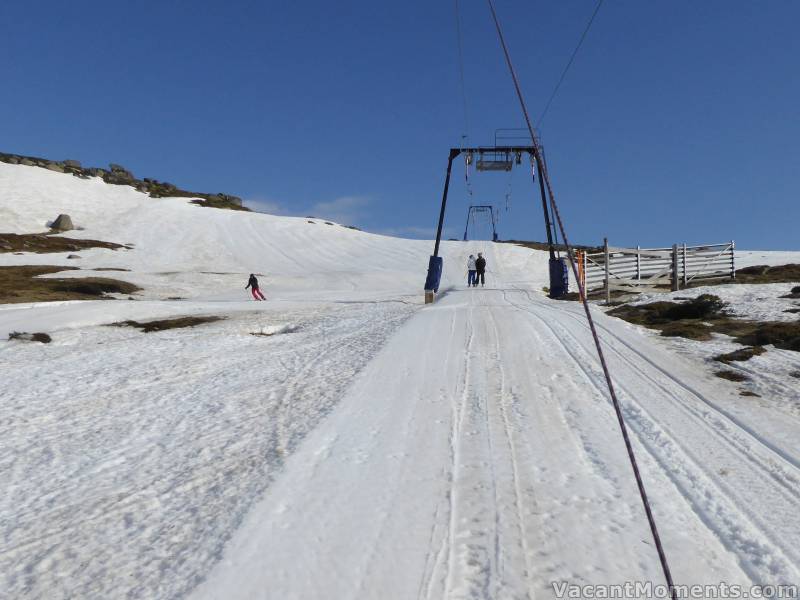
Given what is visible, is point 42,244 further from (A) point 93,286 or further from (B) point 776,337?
(B) point 776,337

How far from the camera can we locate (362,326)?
1395cm

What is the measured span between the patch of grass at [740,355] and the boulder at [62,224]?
69.7 meters

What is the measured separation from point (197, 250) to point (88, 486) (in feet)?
185

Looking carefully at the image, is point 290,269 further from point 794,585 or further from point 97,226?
point 794,585

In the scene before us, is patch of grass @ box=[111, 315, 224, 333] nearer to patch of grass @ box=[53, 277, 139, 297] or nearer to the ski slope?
the ski slope

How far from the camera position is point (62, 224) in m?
63.1

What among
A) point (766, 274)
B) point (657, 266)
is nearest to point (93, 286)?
point (657, 266)

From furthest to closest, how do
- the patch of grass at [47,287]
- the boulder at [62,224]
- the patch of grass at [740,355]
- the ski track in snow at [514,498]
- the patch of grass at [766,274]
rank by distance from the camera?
the boulder at [62,224] → the patch of grass at [47,287] → the patch of grass at [766,274] → the patch of grass at [740,355] → the ski track in snow at [514,498]

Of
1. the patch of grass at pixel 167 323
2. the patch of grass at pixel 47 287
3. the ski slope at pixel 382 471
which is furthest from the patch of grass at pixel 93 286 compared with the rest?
the ski slope at pixel 382 471

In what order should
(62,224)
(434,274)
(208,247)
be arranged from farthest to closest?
(62,224) → (208,247) → (434,274)

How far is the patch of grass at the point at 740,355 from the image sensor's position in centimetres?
866

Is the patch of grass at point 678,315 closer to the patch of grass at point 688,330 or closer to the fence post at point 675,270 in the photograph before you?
the patch of grass at point 688,330

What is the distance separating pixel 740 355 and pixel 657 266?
61.6 feet

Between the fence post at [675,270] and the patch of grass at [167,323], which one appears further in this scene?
the fence post at [675,270]
